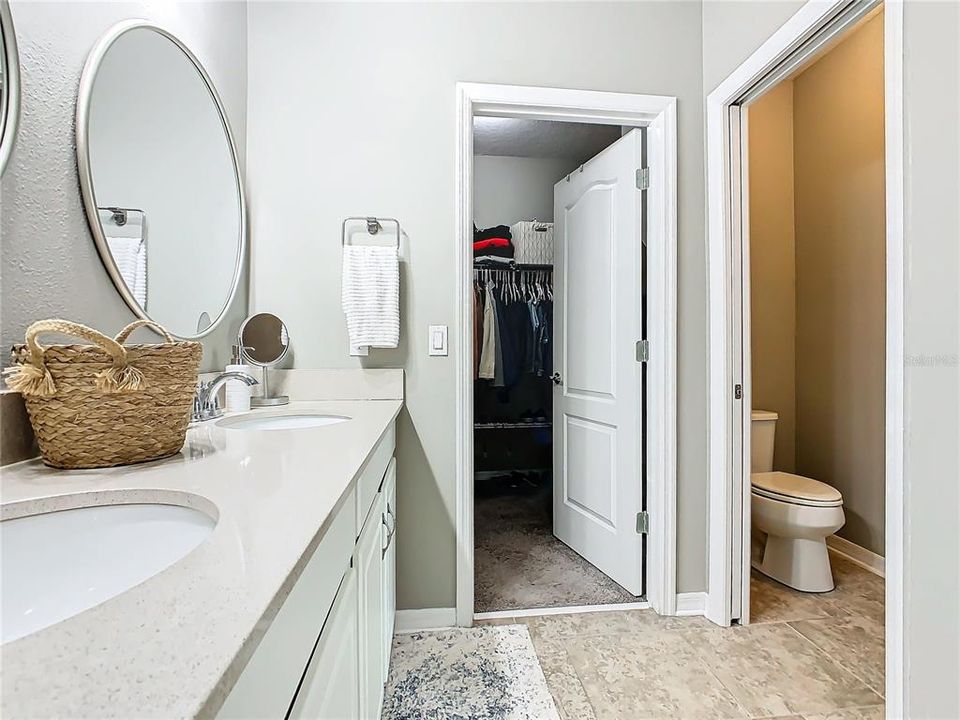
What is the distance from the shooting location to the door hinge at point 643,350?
2248mm

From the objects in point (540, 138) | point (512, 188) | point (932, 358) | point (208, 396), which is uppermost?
point (540, 138)

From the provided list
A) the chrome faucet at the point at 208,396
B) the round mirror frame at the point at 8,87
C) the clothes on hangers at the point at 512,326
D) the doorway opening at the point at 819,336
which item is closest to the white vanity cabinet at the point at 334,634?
the chrome faucet at the point at 208,396

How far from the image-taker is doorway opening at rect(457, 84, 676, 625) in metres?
2.11

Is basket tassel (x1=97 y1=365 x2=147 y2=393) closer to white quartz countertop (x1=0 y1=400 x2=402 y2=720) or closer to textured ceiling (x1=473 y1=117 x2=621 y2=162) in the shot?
white quartz countertop (x1=0 y1=400 x2=402 y2=720)

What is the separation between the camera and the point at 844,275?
2807 mm

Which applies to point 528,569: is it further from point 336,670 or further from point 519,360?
point 336,670

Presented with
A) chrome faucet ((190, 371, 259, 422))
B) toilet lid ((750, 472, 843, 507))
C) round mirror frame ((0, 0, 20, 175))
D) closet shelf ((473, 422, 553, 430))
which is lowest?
Answer: toilet lid ((750, 472, 843, 507))

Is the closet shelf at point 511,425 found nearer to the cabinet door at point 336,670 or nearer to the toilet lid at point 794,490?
the toilet lid at point 794,490

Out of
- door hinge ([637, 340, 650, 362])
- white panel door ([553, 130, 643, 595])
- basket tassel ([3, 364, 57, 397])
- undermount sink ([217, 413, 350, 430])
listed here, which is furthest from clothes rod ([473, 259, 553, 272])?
basket tassel ([3, 364, 57, 397])

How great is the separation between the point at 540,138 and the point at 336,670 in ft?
12.3

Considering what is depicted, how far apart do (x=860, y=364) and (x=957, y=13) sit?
1.94 meters

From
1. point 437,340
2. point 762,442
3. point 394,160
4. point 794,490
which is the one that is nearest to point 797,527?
point 794,490

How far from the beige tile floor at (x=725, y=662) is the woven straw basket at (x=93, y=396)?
137 centimetres

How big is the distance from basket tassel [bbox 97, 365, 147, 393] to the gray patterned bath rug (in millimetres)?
1214
